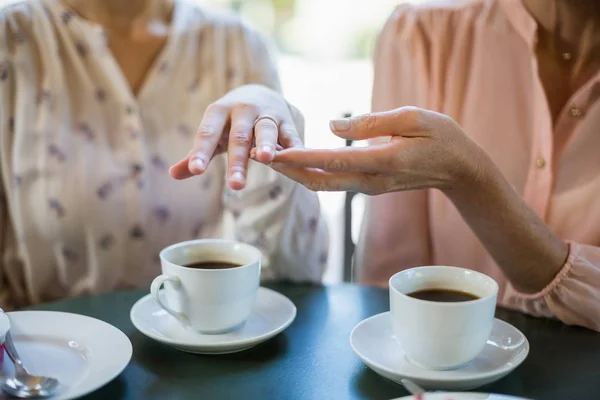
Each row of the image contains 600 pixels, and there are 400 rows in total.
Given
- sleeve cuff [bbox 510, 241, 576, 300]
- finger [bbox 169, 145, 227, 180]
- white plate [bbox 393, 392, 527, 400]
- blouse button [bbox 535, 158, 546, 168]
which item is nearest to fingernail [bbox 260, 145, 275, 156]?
finger [bbox 169, 145, 227, 180]

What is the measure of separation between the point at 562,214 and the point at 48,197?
3.08 feet

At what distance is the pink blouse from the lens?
1.10 meters

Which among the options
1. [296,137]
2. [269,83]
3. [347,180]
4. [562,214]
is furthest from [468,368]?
[269,83]

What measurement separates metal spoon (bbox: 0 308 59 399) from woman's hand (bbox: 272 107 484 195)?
344mm

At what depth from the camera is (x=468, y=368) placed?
69 cm

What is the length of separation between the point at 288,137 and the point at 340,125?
91 millimetres

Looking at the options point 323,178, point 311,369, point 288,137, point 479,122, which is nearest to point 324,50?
point 479,122

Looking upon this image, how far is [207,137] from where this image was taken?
819 mm

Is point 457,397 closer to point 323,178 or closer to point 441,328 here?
point 441,328

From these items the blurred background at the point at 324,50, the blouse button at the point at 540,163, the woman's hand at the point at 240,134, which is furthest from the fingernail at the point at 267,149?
the blurred background at the point at 324,50

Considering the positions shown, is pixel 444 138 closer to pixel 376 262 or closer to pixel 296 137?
pixel 296 137

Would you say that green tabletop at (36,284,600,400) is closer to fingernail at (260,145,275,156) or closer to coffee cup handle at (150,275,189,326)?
coffee cup handle at (150,275,189,326)

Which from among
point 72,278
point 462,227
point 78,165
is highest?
point 78,165

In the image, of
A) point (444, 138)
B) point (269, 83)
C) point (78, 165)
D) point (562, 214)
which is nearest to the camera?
point (444, 138)
